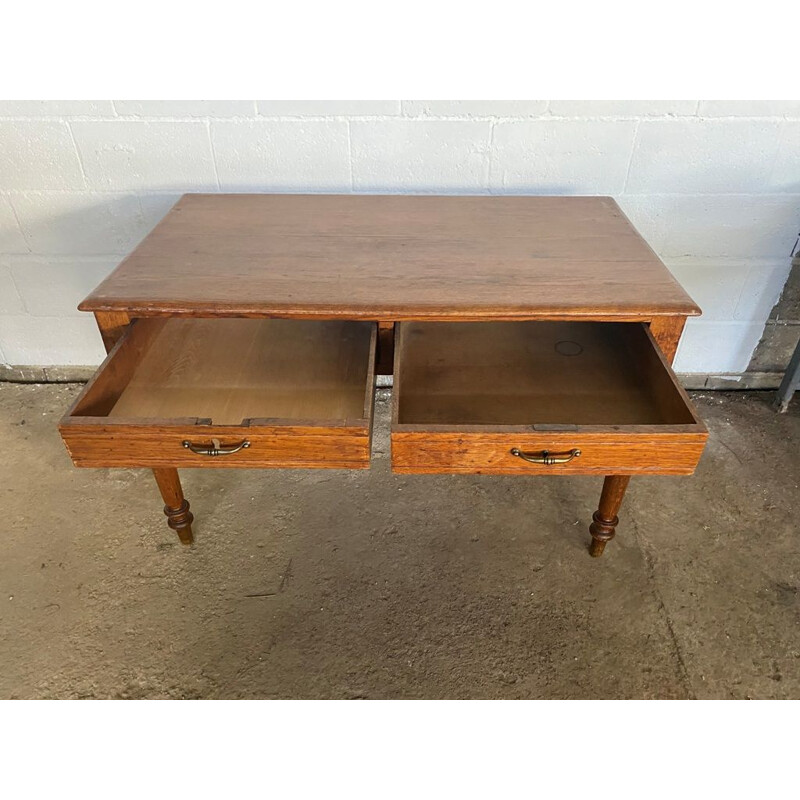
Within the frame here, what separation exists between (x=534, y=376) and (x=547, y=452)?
32cm

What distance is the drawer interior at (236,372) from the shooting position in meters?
1.23

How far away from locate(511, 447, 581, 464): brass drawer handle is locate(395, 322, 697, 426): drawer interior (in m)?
0.14

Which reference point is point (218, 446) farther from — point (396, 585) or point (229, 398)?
point (396, 585)

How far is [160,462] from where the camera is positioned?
1103 millimetres

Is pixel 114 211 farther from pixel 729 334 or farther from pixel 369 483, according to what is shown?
pixel 729 334

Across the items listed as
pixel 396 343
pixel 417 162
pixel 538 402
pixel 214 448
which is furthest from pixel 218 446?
pixel 417 162

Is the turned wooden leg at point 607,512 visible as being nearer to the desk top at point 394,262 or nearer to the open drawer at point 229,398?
the desk top at point 394,262

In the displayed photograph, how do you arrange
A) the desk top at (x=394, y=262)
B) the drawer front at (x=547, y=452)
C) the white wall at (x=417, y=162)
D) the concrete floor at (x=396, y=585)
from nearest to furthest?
the drawer front at (x=547, y=452)
the desk top at (x=394, y=262)
the concrete floor at (x=396, y=585)
the white wall at (x=417, y=162)

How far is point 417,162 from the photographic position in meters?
1.66

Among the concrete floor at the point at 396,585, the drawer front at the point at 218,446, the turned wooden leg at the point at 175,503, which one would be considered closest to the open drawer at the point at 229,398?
the drawer front at the point at 218,446

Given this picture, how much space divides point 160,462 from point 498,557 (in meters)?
0.85

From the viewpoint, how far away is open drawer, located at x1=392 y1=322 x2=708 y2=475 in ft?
3.40

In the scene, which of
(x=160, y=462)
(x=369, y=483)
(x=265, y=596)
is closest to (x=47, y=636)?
(x=265, y=596)

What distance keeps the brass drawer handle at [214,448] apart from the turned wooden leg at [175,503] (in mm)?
→ 322
